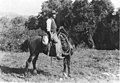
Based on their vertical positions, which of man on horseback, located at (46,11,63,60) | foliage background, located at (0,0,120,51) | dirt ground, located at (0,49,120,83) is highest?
foliage background, located at (0,0,120,51)

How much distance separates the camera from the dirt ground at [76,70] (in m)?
8.50

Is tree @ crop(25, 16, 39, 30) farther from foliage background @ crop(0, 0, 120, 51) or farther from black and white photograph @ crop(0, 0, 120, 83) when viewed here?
black and white photograph @ crop(0, 0, 120, 83)

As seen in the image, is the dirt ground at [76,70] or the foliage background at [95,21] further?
the foliage background at [95,21]

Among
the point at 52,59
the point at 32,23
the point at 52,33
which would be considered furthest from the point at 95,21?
the point at 52,33

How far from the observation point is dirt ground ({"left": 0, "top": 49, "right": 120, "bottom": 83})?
27.9 feet

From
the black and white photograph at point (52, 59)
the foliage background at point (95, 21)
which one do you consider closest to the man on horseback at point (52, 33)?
the black and white photograph at point (52, 59)

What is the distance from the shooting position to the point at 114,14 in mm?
41781

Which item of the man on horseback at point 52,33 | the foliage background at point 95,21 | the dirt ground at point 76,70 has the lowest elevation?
the dirt ground at point 76,70

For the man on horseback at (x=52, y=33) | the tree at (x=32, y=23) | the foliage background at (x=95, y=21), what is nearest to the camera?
the man on horseback at (x=52, y=33)

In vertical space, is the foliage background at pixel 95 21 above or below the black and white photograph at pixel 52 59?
above

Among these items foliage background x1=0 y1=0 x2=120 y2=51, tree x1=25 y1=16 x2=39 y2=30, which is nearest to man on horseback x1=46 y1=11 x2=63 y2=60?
foliage background x1=0 y1=0 x2=120 y2=51

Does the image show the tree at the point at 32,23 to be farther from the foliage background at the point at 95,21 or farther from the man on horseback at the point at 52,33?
the man on horseback at the point at 52,33

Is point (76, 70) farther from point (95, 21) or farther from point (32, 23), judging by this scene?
point (32, 23)

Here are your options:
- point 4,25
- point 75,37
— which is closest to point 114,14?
point 75,37
